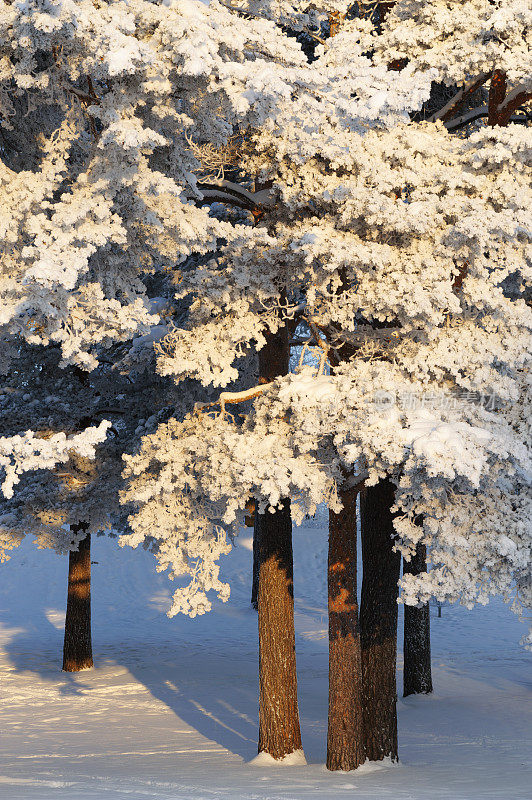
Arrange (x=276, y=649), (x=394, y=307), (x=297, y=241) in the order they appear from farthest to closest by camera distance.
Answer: (x=276, y=649) → (x=297, y=241) → (x=394, y=307)

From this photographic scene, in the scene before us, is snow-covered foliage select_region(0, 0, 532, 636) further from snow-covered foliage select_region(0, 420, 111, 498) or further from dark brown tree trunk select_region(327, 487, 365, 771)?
dark brown tree trunk select_region(327, 487, 365, 771)

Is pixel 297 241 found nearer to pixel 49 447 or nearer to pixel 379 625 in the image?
pixel 49 447

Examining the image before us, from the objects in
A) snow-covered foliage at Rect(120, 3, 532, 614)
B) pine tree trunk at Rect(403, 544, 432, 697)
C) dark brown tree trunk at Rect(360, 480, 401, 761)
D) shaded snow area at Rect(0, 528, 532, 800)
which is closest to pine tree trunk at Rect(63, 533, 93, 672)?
shaded snow area at Rect(0, 528, 532, 800)

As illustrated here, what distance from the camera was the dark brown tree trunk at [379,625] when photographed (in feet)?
34.9

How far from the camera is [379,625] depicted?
1084 cm

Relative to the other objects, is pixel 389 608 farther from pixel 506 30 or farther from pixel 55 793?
pixel 506 30

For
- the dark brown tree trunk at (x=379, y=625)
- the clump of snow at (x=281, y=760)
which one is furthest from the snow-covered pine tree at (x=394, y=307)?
the clump of snow at (x=281, y=760)

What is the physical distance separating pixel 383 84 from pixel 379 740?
764cm

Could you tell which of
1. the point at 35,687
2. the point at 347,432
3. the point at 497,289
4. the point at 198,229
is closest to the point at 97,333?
the point at 198,229

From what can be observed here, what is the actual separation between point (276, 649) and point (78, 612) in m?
7.53

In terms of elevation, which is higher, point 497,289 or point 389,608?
point 497,289

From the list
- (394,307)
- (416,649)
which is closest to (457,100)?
(394,307)

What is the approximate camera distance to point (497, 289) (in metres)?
8.79

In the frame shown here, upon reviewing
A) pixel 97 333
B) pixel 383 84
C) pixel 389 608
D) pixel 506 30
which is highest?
pixel 506 30
